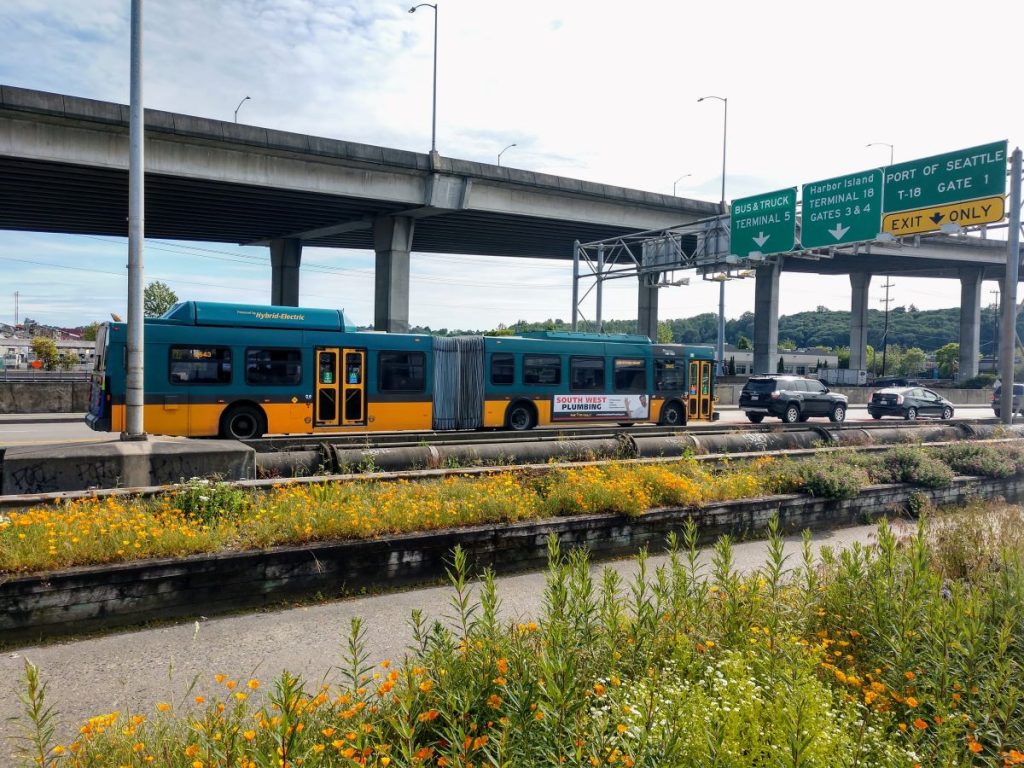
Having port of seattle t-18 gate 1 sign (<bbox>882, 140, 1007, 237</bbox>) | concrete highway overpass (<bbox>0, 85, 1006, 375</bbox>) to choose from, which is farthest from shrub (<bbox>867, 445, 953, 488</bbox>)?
concrete highway overpass (<bbox>0, 85, 1006, 375</bbox>)

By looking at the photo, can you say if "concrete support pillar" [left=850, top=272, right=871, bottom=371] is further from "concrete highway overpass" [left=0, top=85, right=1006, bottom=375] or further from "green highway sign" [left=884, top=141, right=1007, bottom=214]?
"green highway sign" [left=884, top=141, right=1007, bottom=214]

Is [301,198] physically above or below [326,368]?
above

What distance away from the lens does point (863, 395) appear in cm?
5047

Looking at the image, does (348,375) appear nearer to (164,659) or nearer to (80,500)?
(80,500)

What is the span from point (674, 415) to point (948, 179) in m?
11.5

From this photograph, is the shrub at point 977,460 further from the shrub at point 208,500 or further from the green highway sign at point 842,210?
the green highway sign at point 842,210

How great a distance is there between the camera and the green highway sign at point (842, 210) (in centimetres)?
2639

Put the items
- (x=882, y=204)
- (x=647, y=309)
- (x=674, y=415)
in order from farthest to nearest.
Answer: (x=647, y=309)
(x=882, y=204)
(x=674, y=415)

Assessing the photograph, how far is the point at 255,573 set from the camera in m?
6.96

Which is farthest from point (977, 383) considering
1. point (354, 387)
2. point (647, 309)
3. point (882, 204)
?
point (354, 387)

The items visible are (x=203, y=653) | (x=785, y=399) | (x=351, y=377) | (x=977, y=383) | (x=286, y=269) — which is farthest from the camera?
(x=977, y=383)

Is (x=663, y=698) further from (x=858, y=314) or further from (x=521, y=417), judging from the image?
(x=858, y=314)

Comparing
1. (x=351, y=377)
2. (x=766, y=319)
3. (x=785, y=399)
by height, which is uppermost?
(x=766, y=319)

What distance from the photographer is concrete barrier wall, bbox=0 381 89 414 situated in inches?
1120
